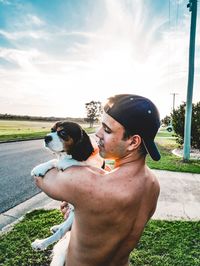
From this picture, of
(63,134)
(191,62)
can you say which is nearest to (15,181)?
(63,134)

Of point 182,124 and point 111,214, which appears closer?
point 111,214

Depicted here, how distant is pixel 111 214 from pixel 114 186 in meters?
0.15

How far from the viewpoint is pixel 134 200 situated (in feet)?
5.04

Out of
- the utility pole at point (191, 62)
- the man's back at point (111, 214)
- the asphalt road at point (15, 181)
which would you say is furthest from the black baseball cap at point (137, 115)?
the utility pole at point (191, 62)

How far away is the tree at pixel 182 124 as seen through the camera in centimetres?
1667

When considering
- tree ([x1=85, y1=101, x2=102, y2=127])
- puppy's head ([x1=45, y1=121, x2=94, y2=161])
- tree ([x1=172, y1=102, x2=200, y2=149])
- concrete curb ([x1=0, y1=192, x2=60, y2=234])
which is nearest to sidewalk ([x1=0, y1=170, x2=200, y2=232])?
concrete curb ([x1=0, y1=192, x2=60, y2=234])

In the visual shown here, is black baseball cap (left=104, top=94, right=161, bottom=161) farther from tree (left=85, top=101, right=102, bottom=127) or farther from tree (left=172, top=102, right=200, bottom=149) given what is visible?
tree (left=85, top=101, right=102, bottom=127)

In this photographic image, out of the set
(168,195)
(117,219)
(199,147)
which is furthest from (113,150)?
(199,147)

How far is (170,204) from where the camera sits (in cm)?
605

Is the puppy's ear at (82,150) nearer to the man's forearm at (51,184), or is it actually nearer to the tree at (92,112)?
the man's forearm at (51,184)

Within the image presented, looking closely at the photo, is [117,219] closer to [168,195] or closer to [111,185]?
[111,185]

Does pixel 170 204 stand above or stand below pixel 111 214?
below

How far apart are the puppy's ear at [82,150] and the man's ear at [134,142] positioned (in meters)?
1.50

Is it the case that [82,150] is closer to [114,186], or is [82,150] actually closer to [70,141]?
[70,141]
